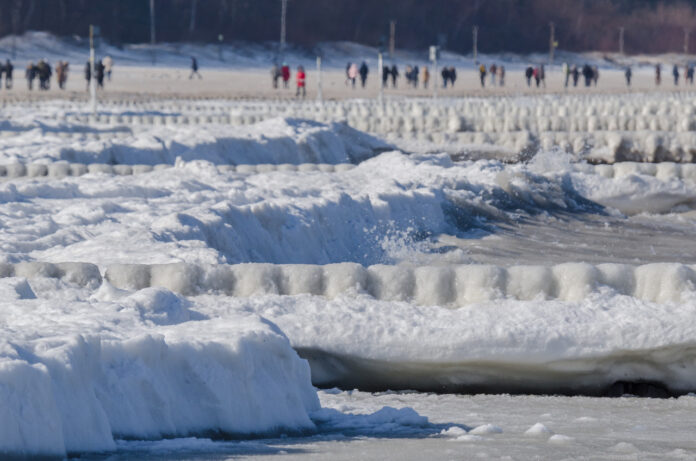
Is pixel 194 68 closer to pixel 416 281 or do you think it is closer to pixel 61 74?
pixel 61 74

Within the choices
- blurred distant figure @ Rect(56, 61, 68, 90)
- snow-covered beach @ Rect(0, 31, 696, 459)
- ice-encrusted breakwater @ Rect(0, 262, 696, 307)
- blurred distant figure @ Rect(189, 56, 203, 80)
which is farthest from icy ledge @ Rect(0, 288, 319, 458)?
blurred distant figure @ Rect(189, 56, 203, 80)

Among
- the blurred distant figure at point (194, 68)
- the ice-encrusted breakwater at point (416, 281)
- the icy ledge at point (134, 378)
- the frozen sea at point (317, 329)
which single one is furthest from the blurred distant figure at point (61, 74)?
the icy ledge at point (134, 378)

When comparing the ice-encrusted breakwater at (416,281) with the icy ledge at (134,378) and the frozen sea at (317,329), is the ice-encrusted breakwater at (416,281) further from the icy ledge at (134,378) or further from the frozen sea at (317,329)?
the icy ledge at (134,378)

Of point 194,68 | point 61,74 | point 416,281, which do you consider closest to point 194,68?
point 194,68

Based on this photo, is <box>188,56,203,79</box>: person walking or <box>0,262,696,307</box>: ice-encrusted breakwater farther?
<box>188,56,203,79</box>: person walking

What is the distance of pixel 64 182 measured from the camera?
37.2 ft

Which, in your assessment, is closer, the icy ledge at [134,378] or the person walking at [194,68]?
the icy ledge at [134,378]

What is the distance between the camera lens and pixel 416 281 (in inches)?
253

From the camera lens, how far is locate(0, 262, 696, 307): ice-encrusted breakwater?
6398 millimetres

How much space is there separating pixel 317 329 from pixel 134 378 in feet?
7.08

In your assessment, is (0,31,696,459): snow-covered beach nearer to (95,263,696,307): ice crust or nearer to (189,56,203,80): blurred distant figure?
(95,263,696,307): ice crust

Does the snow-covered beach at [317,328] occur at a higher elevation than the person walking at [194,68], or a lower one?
higher

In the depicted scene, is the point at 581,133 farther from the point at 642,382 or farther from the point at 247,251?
the point at 642,382

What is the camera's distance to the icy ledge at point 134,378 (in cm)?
366
